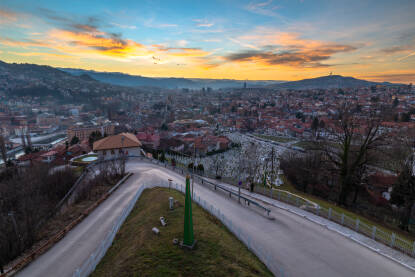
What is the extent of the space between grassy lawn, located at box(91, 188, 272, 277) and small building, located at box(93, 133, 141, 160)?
17.4 m

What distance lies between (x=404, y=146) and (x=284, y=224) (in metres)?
14.3

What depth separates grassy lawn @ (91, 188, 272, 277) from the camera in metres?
5.74

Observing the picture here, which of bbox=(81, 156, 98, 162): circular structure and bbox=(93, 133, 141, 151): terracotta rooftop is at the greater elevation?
bbox=(93, 133, 141, 151): terracotta rooftop

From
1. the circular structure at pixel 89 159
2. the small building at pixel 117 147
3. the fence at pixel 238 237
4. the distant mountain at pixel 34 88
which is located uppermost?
the distant mountain at pixel 34 88

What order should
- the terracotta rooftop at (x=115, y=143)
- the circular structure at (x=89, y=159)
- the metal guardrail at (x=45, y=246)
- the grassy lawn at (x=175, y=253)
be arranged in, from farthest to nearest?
the terracotta rooftop at (x=115, y=143), the circular structure at (x=89, y=159), the metal guardrail at (x=45, y=246), the grassy lawn at (x=175, y=253)

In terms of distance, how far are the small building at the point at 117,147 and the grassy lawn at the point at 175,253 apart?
685 inches

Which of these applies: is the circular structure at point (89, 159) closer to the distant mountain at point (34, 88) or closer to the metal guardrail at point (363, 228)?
the metal guardrail at point (363, 228)

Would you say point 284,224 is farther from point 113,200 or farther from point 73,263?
point 113,200

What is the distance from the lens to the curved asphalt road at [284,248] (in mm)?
6405

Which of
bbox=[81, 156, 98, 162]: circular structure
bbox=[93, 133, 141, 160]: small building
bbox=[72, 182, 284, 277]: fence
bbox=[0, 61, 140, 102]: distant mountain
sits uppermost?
bbox=[0, 61, 140, 102]: distant mountain

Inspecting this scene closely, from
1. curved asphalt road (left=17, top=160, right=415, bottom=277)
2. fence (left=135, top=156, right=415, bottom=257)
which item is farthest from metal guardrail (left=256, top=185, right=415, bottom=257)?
curved asphalt road (left=17, top=160, right=415, bottom=277)

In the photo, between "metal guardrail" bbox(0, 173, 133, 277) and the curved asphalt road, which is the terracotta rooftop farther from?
the curved asphalt road

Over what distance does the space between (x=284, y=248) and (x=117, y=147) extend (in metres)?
22.3

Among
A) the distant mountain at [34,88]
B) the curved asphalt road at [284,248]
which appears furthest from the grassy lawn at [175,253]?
the distant mountain at [34,88]
